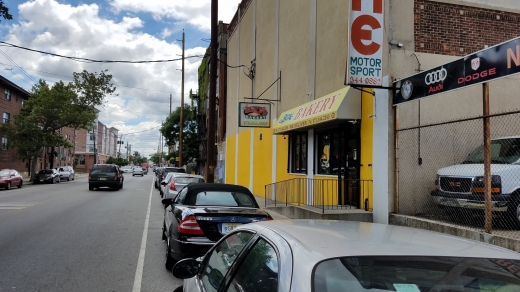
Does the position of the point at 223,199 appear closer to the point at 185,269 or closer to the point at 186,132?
the point at 185,269

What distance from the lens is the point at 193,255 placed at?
6031 millimetres

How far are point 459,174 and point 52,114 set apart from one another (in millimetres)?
38412

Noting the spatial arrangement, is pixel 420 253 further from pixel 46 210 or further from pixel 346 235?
pixel 46 210

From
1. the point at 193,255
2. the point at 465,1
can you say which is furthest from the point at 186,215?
the point at 465,1

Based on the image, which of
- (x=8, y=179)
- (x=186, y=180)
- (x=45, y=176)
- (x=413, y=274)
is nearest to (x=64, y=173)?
(x=45, y=176)

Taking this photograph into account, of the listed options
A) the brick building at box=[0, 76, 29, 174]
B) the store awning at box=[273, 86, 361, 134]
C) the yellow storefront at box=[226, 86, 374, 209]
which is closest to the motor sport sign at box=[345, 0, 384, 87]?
the yellow storefront at box=[226, 86, 374, 209]

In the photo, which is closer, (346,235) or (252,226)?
(346,235)

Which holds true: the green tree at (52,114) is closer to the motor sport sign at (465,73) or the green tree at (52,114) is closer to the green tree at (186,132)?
the green tree at (186,132)

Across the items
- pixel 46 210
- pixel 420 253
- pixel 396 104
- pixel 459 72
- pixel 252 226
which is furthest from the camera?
pixel 46 210

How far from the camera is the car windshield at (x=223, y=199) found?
7129 millimetres

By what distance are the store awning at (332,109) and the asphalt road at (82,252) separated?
5.32 m

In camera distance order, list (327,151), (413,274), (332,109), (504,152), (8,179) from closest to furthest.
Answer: (413,274)
(504,152)
(332,109)
(327,151)
(8,179)

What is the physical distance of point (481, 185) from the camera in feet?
25.0

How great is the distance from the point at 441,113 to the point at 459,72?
2.39 metres
